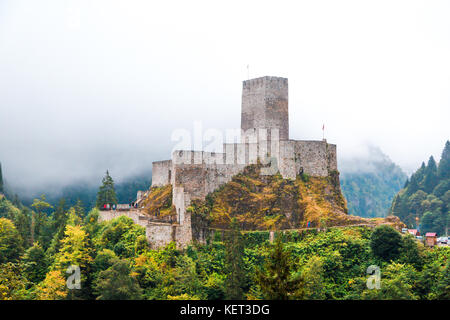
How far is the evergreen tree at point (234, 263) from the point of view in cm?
4147

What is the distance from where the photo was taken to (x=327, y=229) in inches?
1877

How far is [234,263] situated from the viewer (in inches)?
1689

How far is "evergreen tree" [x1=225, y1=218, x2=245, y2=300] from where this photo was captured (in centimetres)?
4147

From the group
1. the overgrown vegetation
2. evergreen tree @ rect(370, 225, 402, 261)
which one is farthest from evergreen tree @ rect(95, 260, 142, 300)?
evergreen tree @ rect(370, 225, 402, 261)

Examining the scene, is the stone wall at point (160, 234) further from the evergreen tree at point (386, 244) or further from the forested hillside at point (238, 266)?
the evergreen tree at point (386, 244)

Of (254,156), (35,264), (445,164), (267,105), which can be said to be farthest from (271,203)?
(445,164)

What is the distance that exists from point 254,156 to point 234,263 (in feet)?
48.1

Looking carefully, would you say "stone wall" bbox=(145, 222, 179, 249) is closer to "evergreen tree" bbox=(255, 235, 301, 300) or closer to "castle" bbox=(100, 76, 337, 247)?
"castle" bbox=(100, 76, 337, 247)

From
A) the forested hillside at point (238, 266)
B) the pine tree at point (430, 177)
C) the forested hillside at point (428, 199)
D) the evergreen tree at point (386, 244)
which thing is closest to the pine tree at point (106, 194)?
the forested hillside at point (238, 266)

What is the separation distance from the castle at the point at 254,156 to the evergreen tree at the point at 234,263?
4928 millimetres
